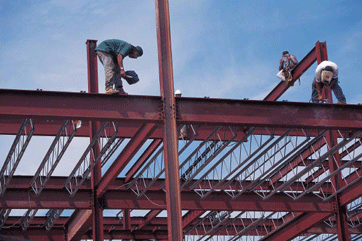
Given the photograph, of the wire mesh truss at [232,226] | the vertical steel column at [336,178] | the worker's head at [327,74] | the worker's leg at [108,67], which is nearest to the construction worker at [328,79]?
the worker's head at [327,74]

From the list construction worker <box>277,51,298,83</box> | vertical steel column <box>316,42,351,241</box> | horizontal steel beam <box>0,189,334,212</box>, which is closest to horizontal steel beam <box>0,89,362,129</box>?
construction worker <box>277,51,298,83</box>

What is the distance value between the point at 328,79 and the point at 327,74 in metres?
0.17

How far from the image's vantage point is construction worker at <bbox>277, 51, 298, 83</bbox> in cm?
2536

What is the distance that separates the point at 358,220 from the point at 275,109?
38.9ft

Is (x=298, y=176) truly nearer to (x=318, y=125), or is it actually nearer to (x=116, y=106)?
(x=318, y=125)

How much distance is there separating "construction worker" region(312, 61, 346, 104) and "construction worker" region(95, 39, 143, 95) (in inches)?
237

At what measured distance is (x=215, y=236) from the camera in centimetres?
3472

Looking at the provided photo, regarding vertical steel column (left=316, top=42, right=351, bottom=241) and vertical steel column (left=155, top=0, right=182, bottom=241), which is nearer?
vertical steel column (left=155, top=0, right=182, bottom=241)

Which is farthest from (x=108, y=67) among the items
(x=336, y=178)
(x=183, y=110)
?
(x=336, y=178)

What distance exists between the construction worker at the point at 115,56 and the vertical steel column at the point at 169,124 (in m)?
1.41

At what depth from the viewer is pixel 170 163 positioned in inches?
755

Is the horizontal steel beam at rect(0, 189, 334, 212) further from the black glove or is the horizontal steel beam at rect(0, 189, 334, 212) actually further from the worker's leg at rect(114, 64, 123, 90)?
the worker's leg at rect(114, 64, 123, 90)

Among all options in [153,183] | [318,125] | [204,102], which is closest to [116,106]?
[204,102]

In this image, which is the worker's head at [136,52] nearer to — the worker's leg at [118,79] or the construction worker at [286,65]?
the worker's leg at [118,79]
